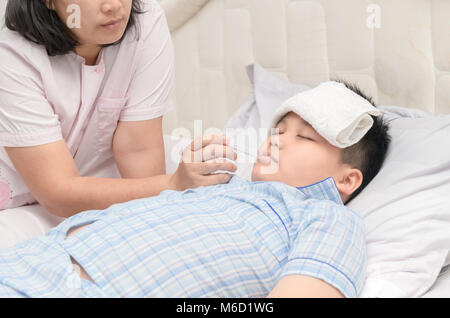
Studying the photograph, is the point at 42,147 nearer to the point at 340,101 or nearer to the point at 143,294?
the point at 143,294

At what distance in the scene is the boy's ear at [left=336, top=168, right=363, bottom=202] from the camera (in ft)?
3.67

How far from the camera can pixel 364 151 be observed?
1160 mm

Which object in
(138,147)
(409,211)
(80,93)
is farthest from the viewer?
(138,147)

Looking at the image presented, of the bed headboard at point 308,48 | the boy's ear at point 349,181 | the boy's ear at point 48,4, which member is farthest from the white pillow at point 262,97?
the boy's ear at point 48,4

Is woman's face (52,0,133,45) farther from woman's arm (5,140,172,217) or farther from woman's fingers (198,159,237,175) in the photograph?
woman's fingers (198,159,237,175)

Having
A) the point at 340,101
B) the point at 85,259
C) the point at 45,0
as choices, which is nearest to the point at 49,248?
the point at 85,259

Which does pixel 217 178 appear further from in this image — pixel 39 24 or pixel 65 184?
pixel 39 24

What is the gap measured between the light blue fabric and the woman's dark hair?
419mm

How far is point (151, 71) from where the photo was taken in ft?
4.36

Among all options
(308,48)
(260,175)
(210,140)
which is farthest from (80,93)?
(308,48)

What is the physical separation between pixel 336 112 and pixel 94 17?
22.5 inches

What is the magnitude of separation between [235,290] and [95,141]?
0.69 m

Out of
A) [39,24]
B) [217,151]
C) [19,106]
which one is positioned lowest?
[217,151]

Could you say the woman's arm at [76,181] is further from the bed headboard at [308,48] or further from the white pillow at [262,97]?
the bed headboard at [308,48]
